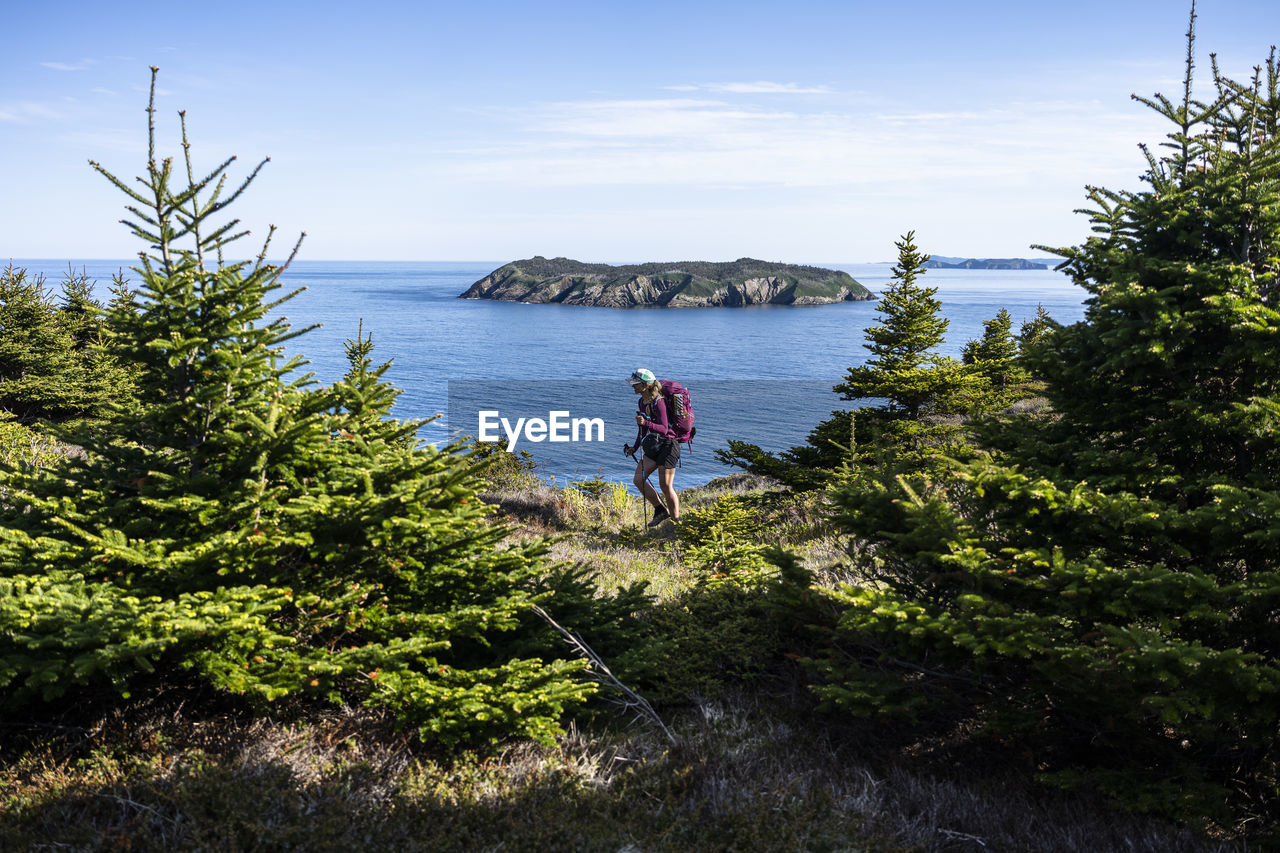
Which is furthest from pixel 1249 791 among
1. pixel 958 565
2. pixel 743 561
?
pixel 743 561

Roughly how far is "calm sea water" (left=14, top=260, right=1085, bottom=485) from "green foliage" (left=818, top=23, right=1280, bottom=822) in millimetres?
7910

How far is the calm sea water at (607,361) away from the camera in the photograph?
49000mm

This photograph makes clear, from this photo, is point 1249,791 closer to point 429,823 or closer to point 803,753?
→ point 803,753

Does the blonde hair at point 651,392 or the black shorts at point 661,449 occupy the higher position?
the blonde hair at point 651,392

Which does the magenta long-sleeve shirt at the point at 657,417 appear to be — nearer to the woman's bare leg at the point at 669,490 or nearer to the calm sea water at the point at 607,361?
the woman's bare leg at the point at 669,490

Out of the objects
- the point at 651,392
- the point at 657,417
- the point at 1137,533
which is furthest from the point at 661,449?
the point at 1137,533

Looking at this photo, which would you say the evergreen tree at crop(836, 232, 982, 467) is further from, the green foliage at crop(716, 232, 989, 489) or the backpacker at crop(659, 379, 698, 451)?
the backpacker at crop(659, 379, 698, 451)

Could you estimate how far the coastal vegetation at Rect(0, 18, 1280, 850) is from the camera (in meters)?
3.43

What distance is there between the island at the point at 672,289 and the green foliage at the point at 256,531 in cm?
16507

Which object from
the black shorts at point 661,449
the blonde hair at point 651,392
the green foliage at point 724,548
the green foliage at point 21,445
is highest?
the blonde hair at point 651,392

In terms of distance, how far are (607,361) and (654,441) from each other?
247 feet

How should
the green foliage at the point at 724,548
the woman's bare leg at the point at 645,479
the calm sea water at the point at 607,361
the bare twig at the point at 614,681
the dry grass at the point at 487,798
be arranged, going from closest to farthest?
the dry grass at the point at 487,798 < the bare twig at the point at 614,681 < the green foliage at the point at 724,548 < the woman's bare leg at the point at 645,479 < the calm sea water at the point at 607,361

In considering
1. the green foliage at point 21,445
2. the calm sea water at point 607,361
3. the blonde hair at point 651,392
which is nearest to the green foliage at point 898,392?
Answer: the calm sea water at point 607,361

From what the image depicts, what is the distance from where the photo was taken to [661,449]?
11172 mm
